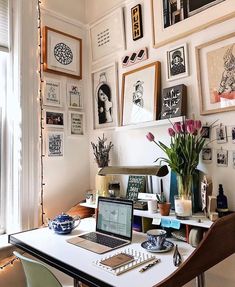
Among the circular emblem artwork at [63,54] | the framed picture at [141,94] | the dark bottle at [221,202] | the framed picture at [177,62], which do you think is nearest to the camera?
the dark bottle at [221,202]

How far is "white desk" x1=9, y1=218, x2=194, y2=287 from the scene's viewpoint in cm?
106

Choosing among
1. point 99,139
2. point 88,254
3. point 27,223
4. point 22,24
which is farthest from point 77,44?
point 88,254

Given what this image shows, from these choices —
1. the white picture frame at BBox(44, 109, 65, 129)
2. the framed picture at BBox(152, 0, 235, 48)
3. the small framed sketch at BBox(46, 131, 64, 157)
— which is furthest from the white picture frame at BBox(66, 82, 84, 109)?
the framed picture at BBox(152, 0, 235, 48)

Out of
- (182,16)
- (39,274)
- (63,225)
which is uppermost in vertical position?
(182,16)

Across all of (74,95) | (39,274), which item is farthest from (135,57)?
(39,274)

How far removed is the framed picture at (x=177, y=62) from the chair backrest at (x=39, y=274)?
1.32 meters

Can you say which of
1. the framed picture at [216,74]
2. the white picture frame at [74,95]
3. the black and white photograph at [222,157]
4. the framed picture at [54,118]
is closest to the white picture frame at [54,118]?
the framed picture at [54,118]

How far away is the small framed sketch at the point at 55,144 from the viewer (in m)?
2.12

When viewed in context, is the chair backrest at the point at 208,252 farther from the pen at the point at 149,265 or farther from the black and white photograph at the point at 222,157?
the black and white photograph at the point at 222,157

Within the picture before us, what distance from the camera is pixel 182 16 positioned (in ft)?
5.51

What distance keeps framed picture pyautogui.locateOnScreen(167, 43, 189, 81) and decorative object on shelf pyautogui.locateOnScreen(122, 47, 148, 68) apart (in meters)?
0.21

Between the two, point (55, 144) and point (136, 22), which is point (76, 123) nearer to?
point (55, 144)

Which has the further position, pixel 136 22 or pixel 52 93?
pixel 52 93

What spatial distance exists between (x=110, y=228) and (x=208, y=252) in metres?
0.67
